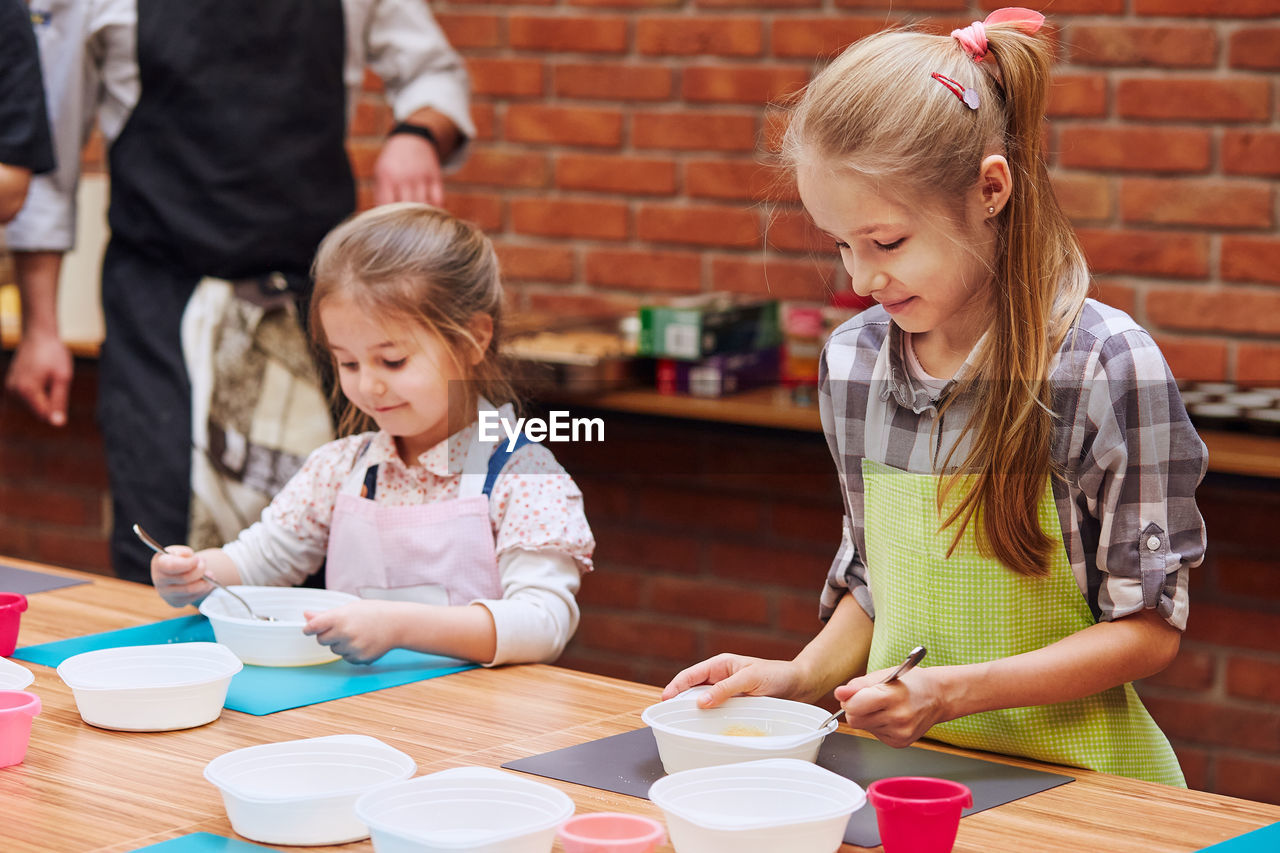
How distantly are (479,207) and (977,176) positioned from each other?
2045 mm

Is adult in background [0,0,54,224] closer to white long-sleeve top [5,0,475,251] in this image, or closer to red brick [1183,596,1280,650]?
white long-sleeve top [5,0,475,251]

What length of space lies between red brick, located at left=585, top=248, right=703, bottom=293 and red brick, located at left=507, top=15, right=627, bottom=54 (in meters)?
0.39

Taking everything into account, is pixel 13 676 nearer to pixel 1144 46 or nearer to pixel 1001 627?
pixel 1001 627

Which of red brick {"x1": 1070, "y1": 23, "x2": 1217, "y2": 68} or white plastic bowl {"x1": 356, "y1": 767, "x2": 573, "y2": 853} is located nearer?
white plastic bowl {"x1": 356, "y1": 767, "x2": 573, "y2": 853}

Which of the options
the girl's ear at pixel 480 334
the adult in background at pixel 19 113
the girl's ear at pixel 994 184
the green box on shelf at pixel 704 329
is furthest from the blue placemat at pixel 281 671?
the green box on shelf at pixel 704 329

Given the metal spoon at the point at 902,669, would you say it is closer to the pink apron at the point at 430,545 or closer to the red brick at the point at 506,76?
the pink apron at the point at 430,545

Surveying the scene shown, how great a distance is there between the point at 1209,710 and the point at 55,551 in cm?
260

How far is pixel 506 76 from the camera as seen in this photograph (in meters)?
3.10

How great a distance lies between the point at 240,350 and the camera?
7.18 ft

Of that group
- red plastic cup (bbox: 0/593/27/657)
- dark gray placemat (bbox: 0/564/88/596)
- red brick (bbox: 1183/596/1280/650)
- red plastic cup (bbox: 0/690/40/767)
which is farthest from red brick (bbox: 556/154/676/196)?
red plastic cup (bbox: 0/690/40/767)

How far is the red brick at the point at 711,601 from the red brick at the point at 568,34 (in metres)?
1.03

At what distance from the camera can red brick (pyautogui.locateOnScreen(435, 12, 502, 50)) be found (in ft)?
10.2

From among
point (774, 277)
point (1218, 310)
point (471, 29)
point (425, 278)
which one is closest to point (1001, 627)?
point (425, 278)

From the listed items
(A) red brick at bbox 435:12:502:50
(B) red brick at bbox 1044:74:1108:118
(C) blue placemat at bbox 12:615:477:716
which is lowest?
(C) blue placemat at bbox 12:615:477:716
